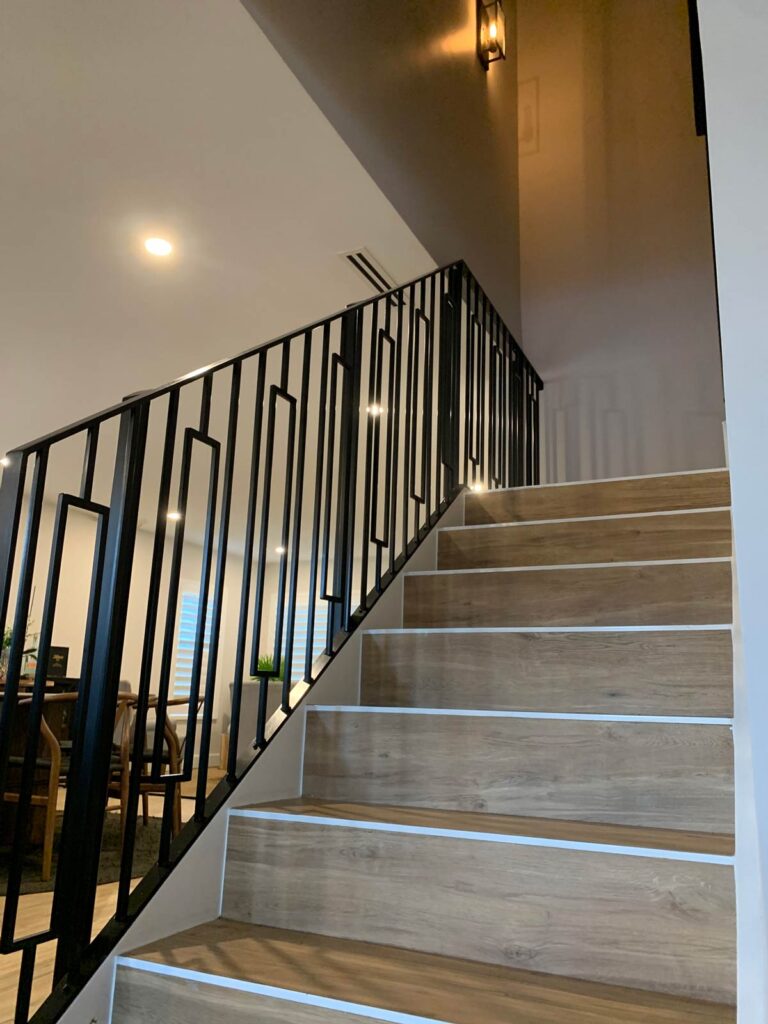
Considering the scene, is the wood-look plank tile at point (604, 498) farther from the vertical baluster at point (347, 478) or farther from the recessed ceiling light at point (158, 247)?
the recessed ceiling light at point (158, 247)

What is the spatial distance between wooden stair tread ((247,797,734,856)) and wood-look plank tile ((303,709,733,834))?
0.11ft

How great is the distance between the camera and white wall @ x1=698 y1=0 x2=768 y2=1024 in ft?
2.35

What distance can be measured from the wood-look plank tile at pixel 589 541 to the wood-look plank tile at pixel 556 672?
0.65 metres

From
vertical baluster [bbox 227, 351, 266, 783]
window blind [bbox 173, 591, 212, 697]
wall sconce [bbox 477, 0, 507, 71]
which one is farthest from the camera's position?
window blind [bbox 173, 591, 212, 697]

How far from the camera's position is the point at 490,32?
474cm

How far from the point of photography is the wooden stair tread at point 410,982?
1.14 m

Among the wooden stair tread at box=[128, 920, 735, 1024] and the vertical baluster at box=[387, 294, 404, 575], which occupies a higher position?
the vertical baluster at box=[387, 294, 404, 575]

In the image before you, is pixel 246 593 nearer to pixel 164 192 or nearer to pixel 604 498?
pixel 604 498

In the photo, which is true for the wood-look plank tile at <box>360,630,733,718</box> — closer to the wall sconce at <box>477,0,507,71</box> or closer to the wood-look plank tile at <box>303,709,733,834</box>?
the wood-look plank tile at <box>303,709,733,834</box>

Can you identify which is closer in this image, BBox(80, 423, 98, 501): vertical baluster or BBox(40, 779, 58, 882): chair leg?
BBox(80, 423, 98, 501): vertical baluster

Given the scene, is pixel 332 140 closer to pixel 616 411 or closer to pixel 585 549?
pixel 585 549

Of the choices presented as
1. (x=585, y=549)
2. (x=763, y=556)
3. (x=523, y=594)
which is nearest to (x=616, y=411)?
(x=585, y=549)

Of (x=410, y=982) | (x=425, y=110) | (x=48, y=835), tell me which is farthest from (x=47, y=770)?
(x=425, y=110)

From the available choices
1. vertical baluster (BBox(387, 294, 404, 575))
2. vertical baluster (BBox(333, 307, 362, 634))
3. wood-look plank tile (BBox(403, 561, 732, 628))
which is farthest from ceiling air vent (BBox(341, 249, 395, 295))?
wood-look plank tile (BBox(403, 561, 732, 628))
